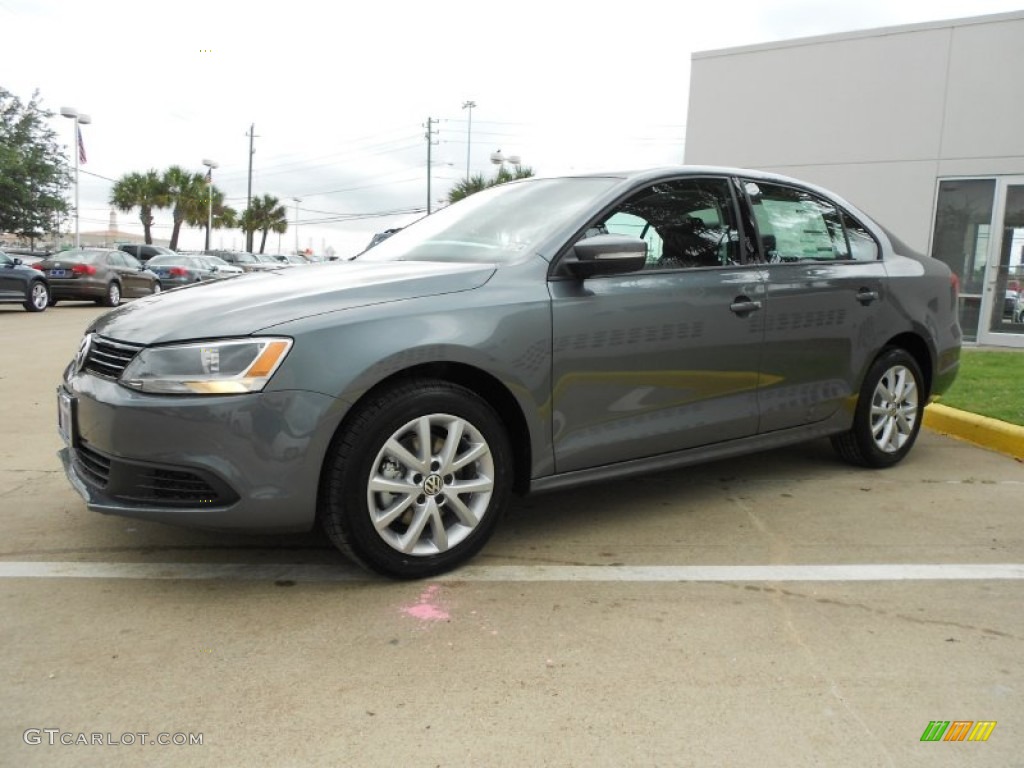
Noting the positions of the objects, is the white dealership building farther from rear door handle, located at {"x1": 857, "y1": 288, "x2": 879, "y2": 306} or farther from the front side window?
the front side window

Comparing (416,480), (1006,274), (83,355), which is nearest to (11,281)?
(83,355)

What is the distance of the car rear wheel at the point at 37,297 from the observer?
1656 centimetres

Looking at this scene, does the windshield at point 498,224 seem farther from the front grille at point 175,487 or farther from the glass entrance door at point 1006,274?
the glass entrance door at point 1006,274

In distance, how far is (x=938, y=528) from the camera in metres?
3.85

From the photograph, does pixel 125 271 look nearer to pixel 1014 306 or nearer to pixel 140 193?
pixel 1014 306

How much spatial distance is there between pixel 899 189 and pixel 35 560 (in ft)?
40.5

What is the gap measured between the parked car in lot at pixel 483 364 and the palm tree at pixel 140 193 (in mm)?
55867

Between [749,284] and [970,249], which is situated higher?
[970,249]

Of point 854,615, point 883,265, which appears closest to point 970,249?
point 883,265

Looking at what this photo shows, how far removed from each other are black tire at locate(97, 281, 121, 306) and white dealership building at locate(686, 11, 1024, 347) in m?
14.4

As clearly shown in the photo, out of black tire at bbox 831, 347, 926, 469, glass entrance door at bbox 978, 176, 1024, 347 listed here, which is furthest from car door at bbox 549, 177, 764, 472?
glass entrance door at bbox 978, 176, 1024, 347

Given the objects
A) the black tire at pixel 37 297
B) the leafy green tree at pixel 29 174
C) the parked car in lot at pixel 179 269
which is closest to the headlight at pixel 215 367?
the black tire at pixel 37 297

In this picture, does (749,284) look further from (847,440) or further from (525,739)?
(525,739)

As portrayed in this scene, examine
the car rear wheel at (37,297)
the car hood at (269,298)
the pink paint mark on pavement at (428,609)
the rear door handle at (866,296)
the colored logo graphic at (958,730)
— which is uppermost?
the rear door handle at (866,296)
